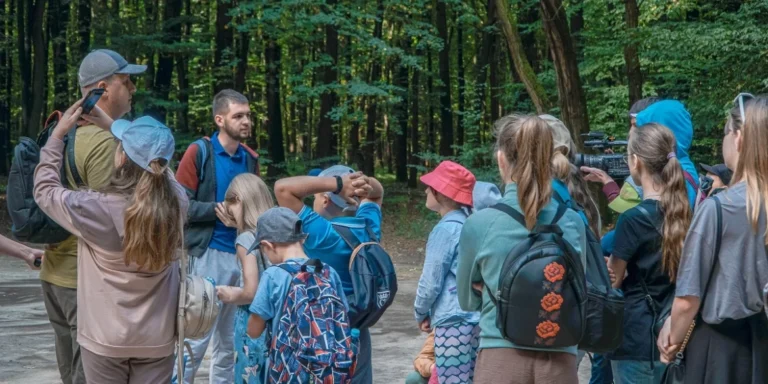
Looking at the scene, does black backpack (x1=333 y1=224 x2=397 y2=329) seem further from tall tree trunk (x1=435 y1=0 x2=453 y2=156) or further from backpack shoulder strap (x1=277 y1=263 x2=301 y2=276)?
tall tree trunk (x1=435 y1=0 x2=453 y2=156)

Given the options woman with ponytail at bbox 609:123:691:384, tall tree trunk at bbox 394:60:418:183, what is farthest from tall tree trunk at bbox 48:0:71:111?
woman with ponytail at bbox 609:123:691:384

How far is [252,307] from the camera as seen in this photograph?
477 cm

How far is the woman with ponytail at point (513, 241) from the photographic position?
163 inches

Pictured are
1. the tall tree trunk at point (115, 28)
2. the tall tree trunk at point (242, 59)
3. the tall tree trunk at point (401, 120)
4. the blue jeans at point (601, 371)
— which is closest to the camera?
the blue jeans at point (601, 371)

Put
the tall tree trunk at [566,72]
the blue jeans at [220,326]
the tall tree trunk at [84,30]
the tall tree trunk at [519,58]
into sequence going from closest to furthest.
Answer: the blue jeans at [220,326] → the tall tree trunk at [566,72] → the tall tree trunk at [519,58] → the tall tree trunk at [84,30]

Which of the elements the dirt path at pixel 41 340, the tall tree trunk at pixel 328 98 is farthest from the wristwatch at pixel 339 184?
the tall tree trunk at pixel 328 98

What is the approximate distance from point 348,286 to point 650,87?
1409 cm

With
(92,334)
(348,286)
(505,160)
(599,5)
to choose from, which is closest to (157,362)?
(92,334)

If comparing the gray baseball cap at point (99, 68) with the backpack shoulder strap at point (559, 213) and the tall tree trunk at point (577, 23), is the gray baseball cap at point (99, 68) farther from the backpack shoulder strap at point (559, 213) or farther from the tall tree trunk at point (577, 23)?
the tall tree trunk at point (577, 23)

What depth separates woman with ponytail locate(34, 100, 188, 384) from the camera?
4508 millimetres

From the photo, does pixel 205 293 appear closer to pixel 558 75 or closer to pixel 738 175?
pixel 738 175

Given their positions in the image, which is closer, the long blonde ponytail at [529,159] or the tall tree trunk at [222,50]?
the long blonde ponytail at [529,159]

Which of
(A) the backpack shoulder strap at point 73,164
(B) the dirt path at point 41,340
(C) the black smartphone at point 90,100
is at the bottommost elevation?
(B) the dirt path at point 41,340

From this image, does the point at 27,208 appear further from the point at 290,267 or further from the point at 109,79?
the point at 290,267
